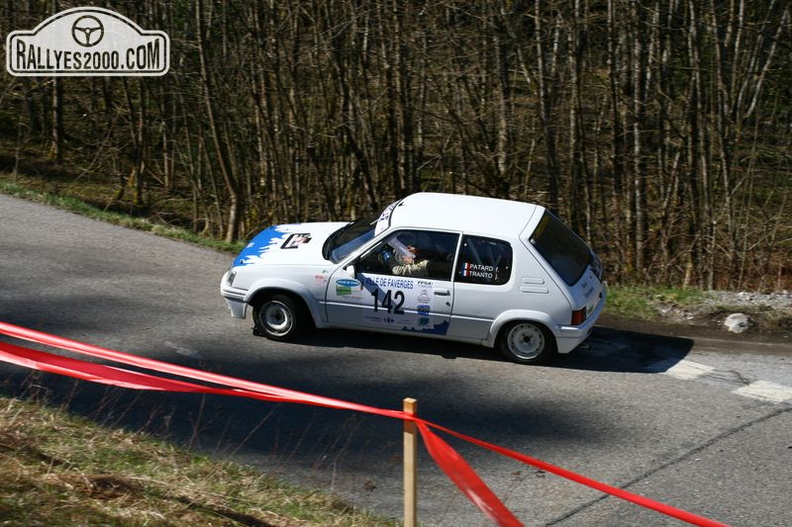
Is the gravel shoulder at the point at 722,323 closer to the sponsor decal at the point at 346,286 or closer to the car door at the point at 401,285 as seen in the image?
the car door at the point at 401,285

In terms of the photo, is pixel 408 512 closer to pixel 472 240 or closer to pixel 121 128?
pixel 472 240

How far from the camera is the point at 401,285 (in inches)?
375

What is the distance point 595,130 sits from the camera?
1497 cm

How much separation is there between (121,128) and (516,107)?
8580 millimetres

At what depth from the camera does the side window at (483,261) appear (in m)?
9.41

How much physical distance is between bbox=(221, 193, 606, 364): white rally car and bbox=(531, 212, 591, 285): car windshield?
2 centimetres

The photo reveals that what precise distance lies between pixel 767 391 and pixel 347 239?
4.46m

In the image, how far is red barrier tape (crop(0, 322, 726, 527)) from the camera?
5160 millimetres

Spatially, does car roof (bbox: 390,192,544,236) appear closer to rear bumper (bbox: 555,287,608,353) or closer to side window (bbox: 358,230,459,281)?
side window (bbox: 358,230,459,281)

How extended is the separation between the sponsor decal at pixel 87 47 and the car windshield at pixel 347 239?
7789 mm

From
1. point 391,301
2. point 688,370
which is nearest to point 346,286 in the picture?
point 391,301

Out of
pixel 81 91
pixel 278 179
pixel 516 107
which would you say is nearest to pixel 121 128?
pixel 81 91

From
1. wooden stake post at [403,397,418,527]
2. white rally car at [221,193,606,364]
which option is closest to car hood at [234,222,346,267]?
white rally car at [221,193,606,364]

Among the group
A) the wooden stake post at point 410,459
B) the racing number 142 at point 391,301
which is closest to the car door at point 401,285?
the racing number 142 at point 391,301
